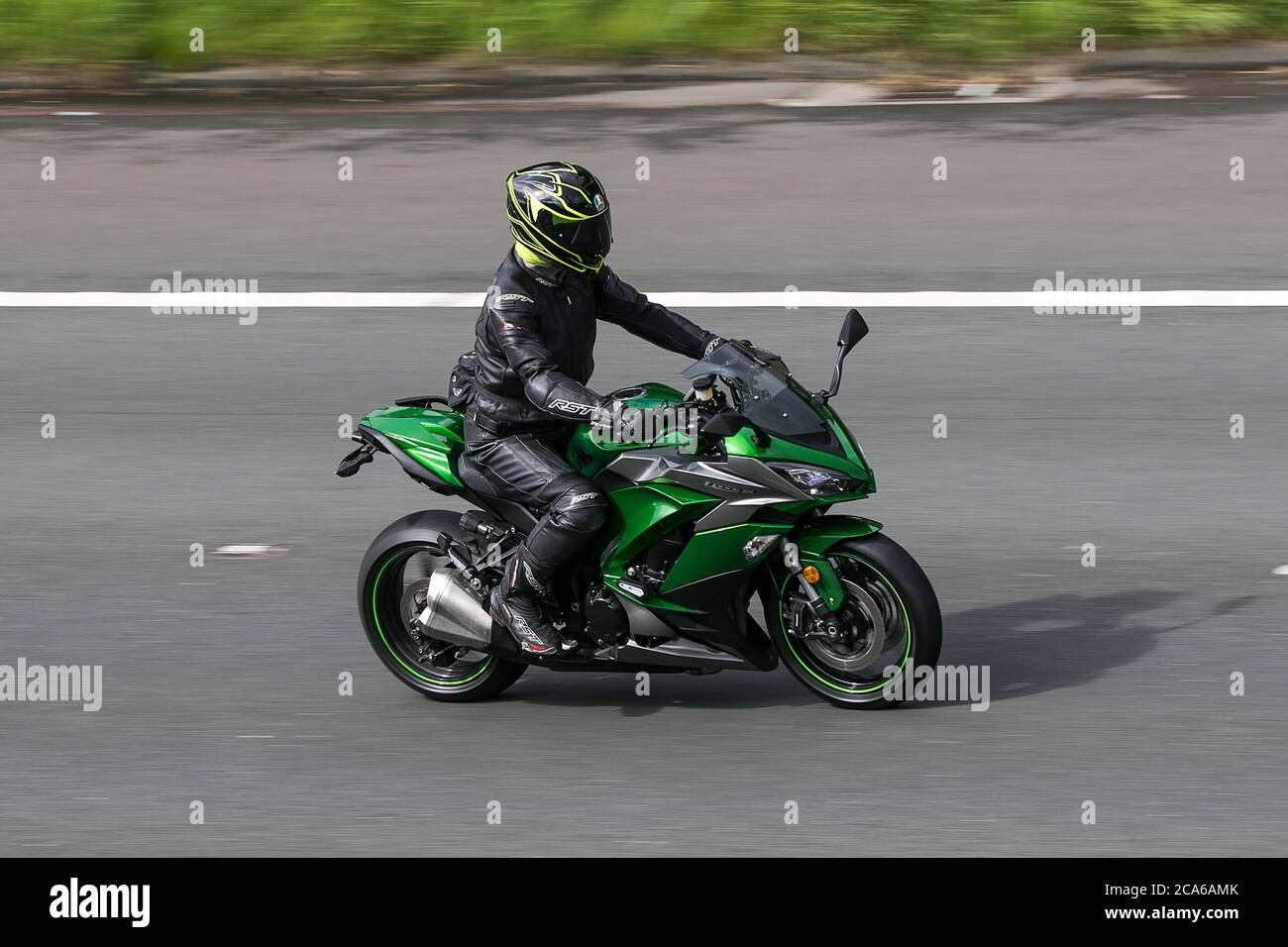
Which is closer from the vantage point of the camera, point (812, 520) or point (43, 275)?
point (812, 520)

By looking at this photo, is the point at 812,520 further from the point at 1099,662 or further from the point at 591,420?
the point at 1099,662

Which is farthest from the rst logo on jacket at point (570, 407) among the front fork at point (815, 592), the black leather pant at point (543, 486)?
the front fork at point (815, 592)

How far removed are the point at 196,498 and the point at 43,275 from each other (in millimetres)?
3755

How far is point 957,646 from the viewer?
7254 millimetres

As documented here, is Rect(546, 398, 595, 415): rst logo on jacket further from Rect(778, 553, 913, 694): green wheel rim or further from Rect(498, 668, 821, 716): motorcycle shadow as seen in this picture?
Rect(498, 668, 821, 716): motorcycle shadow

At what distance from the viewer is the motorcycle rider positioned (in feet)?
20.8

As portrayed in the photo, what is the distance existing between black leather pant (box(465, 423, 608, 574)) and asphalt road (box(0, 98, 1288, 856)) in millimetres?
693

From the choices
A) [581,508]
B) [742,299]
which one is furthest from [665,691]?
[742,299]

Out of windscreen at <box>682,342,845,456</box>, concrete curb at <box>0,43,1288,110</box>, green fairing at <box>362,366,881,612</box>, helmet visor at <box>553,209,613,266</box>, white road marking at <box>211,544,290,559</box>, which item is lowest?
white road marking at <box>211,544,290,559</box>

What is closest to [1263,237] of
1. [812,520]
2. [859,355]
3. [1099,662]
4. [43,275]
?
[859,355]

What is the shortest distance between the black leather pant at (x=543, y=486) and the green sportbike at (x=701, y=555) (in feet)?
0.23

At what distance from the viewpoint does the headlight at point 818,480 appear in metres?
6.32

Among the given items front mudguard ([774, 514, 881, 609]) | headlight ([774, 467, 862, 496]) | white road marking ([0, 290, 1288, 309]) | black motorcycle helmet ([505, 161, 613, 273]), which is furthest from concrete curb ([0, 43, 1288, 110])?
headlight ([774, 467, 862, 496])

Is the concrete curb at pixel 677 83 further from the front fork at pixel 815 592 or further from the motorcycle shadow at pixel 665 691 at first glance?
the front fork at pixel 815 592
